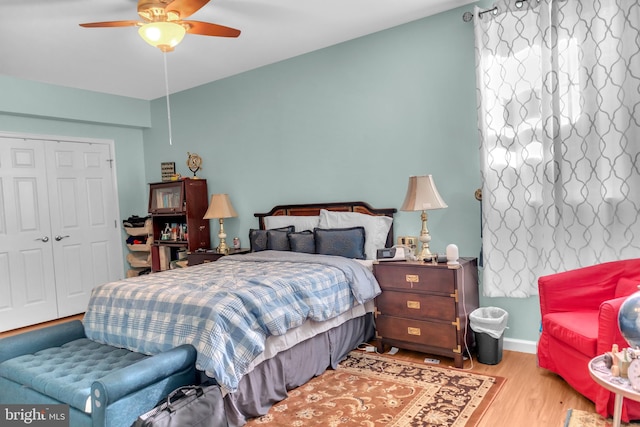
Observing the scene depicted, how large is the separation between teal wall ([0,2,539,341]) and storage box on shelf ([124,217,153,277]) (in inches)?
15.5

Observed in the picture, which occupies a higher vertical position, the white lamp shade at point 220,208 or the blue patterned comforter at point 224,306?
the white lamp shade at point 220,208

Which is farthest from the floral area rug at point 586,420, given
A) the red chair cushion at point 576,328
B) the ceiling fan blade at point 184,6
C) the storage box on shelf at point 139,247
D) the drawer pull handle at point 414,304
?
the storage box on shelf at point 139,247

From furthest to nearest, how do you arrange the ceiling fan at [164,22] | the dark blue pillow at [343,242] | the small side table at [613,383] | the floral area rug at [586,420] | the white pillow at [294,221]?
the white pillow at [294,221]
the dark blue pillow at [343,242]
the ceiling fan at [164,22]
the floral area rug at [586,420]
the small side table at [613,383]

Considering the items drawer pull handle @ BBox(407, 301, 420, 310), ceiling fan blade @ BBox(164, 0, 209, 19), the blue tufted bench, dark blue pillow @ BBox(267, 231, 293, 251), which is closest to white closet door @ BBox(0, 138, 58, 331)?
the blue tufted bench

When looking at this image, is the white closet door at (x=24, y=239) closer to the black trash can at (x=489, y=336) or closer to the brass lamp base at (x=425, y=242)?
the brass lamp base at (x=425, y=242)

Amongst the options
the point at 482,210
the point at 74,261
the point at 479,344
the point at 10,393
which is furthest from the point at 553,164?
the point at 74,261

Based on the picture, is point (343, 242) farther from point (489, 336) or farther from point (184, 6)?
point (184, 6)

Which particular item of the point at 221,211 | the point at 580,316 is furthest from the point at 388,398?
the point at 221,211

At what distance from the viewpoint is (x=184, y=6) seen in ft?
8.37

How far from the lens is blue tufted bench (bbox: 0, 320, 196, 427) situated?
193 centimetres

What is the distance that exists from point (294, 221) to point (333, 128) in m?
0.98

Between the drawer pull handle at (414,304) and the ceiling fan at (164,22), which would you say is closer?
the ceiling fan at (164,22)

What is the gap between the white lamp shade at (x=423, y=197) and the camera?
10.4 feet

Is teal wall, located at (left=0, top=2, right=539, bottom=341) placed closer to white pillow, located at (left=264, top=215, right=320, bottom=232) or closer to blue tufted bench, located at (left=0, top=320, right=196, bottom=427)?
white pillow, located at (left=264, top=215, right=320, bottom=232)
